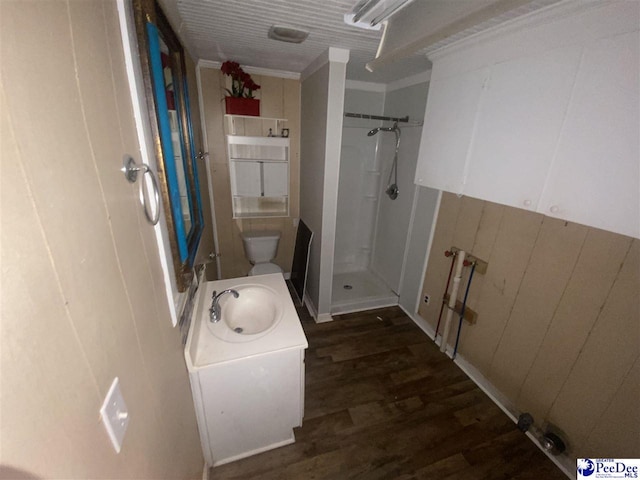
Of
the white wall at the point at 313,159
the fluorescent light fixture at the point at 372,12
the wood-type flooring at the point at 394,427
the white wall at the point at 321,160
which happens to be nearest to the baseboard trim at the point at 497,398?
the wood-type flooring at the point at 394,427

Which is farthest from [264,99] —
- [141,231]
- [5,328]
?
[5,328]

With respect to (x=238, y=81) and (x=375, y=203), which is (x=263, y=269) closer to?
(x=375, y=203)

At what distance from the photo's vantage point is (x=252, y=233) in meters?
2.77

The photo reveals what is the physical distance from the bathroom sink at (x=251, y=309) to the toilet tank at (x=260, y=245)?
3.78 feet

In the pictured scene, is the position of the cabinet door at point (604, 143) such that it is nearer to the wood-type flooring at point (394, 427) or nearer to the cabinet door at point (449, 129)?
the cabinet door at point (449, 129)

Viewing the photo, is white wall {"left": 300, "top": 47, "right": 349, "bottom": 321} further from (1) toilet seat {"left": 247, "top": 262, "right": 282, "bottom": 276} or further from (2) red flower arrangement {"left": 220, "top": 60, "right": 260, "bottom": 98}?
(2) red flower arrangement {"left": 220, "top": 60, "right": 260, "bottom": 98}

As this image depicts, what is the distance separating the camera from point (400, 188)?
2.67m

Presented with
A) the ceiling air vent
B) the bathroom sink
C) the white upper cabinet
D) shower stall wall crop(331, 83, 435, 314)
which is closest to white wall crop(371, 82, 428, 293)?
shower stall wall crop(331, 83, 435, 314)

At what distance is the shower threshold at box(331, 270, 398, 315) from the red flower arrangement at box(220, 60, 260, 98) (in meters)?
2.21

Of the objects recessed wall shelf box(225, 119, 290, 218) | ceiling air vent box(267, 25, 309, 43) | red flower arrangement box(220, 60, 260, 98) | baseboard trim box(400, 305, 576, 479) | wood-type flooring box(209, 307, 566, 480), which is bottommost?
wood-type flooring box(209, 307, 566, 480)

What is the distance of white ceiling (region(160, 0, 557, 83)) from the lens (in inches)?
45.0

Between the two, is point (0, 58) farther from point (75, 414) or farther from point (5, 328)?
point (75, 414)

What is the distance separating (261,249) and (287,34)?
1887 mm
